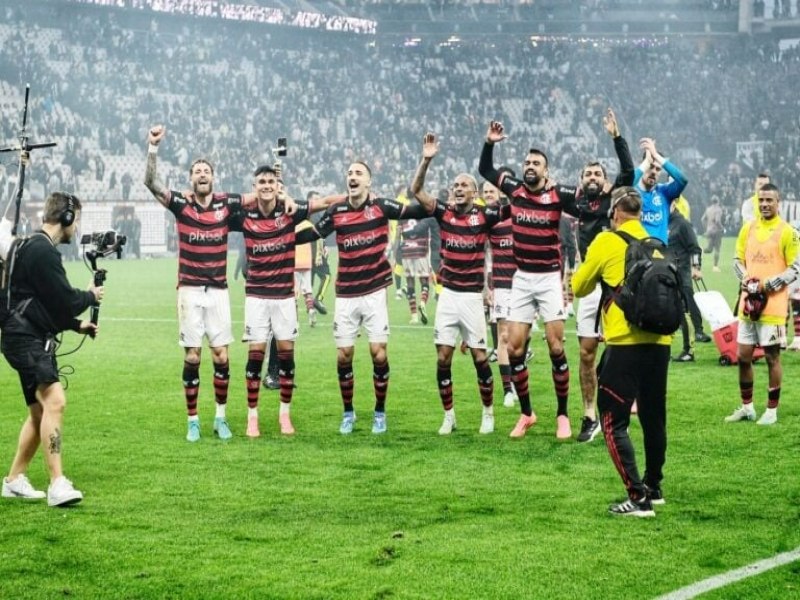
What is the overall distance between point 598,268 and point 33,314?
3905 mm

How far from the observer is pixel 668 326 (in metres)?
8.04

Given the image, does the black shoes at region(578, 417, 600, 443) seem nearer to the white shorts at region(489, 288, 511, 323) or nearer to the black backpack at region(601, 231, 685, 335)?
the white shorts at region(489, 288, 511, 323)

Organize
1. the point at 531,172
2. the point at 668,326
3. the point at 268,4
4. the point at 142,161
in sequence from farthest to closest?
the point at 268,4 → the point at 142,161 → the point at 531,172 → the point at 668,326

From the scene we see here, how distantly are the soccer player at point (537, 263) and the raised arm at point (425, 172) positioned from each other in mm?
513

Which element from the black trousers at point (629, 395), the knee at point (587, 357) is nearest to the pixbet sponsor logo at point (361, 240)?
the knee at point (587, 357)

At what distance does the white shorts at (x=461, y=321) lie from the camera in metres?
11.7

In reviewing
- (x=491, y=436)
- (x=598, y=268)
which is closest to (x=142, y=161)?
(x=491, y=436)

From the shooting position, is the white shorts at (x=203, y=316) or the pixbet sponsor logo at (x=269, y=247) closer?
the white shorts at (x=203, y=316)

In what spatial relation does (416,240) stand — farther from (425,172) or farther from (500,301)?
(425,172)

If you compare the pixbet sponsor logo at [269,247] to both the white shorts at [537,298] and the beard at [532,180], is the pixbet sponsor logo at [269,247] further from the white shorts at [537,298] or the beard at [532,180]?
the beard at [532,180]

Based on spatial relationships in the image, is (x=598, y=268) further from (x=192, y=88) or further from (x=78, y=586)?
(x=192, y=88)

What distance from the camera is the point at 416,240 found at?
23625mm

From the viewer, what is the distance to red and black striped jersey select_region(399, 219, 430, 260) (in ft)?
76.6

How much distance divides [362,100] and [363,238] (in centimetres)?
4400
